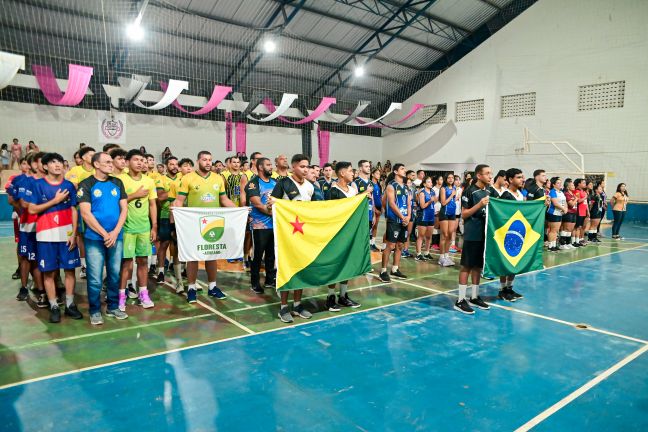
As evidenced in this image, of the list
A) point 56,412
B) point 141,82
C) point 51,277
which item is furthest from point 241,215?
point 141,82

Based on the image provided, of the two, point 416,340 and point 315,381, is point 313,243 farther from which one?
point 315,381

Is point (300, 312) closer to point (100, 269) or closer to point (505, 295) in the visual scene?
point (100, 269)

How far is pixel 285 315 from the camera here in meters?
4.87

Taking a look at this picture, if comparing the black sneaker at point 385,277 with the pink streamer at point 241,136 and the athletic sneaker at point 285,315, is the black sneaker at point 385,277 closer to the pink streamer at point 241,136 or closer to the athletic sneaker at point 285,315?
the athletic sneaker at point 285,315

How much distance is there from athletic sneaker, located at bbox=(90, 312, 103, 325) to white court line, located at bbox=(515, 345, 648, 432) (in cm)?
410

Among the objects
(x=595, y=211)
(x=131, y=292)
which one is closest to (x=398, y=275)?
(x=131, y=292)

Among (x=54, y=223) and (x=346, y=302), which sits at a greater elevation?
(x=54, y=223)

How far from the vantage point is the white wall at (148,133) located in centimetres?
1588

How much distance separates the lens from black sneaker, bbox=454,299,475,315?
531 cm

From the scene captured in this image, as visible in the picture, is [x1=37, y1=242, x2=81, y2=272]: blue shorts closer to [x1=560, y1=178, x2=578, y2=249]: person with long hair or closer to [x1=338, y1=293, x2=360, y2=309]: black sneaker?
[x1=338, y1=293, x2=360, y2=309]: black sneaker

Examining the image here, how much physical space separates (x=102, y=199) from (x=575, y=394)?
4680 millimetres

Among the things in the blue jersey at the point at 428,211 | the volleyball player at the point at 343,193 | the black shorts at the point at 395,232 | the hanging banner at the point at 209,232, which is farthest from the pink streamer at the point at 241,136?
the volleyball player at the point at 343,193

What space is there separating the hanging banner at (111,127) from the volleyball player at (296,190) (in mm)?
13545

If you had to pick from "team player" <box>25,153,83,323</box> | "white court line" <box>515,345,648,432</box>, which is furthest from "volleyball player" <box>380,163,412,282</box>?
"team player" <box>25,153,83,323</box>
